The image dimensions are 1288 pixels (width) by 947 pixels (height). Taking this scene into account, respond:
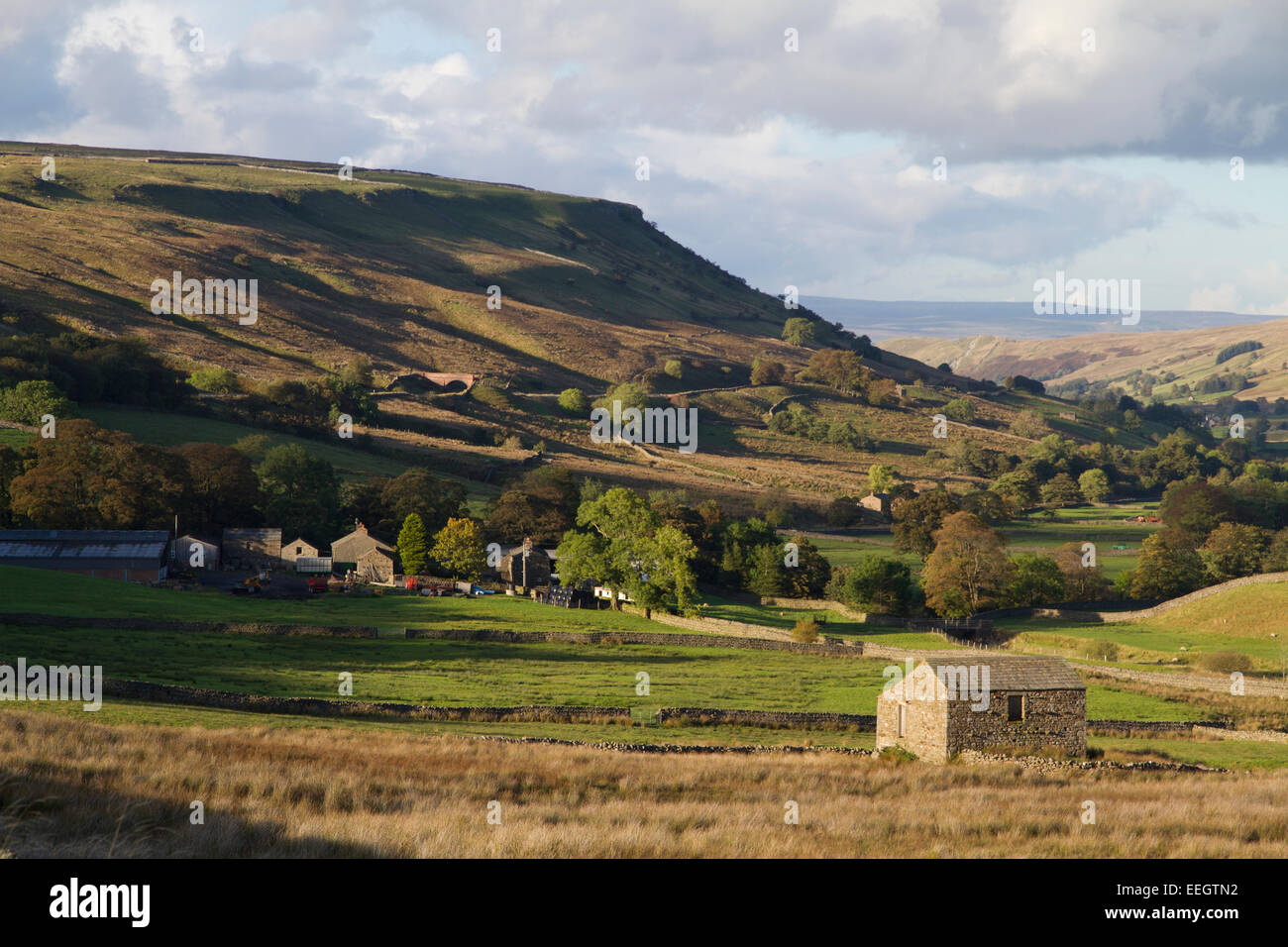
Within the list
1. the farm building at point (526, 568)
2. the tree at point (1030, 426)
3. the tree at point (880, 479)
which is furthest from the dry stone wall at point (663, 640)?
the tree at point (1030, 426)

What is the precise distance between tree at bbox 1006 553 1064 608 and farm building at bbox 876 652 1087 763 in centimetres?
4108

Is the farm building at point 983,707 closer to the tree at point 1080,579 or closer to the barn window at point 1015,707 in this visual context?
the barn window at point 1015,707

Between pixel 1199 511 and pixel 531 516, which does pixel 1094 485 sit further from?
pixel 531 516

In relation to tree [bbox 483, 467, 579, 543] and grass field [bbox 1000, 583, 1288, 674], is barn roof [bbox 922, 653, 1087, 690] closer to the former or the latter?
grass field [bbox 1000, 583, 1288, 674]

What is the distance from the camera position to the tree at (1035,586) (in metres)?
72.0

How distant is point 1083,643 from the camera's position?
5978cm

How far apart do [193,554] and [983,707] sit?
54383 millimetres

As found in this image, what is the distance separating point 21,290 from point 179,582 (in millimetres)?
82407

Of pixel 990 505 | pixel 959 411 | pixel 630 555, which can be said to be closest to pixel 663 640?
pixel 630 555

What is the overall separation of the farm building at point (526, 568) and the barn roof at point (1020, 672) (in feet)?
144

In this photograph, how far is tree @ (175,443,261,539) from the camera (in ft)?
247

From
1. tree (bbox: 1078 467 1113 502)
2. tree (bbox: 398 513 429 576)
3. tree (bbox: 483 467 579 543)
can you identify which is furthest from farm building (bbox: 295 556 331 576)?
tree (bbox: 1078 467 1113 502)
